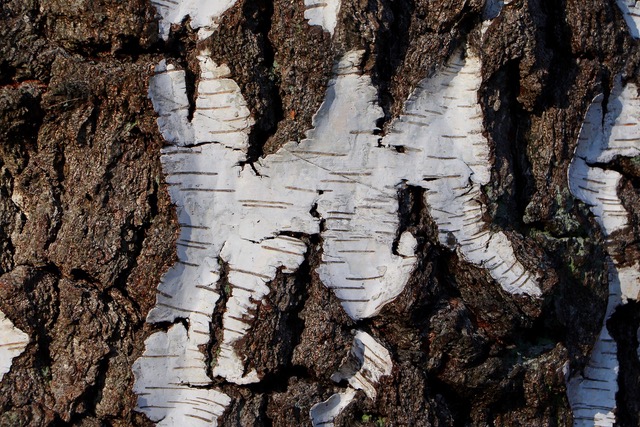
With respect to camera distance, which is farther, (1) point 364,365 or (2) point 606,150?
(2) point 606,150

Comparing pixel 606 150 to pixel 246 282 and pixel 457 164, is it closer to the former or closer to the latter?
pixel 457 164

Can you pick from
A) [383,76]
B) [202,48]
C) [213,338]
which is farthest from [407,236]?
[202,48]

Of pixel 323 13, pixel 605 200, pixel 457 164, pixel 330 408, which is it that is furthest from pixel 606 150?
pixel 330 408

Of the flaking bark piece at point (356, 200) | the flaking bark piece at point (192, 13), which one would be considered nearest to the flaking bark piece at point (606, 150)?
the flaking bark piece at point (356, 200)

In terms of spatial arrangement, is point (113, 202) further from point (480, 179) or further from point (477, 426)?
point (477, 426)

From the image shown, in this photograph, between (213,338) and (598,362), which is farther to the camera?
(598,362)

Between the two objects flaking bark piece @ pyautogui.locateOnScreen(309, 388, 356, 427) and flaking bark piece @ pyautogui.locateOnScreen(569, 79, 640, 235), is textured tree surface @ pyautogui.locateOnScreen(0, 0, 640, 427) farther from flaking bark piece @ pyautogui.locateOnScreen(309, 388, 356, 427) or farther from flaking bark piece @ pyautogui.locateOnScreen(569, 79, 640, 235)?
flaking bark piece @ pyautogui.locateOnScreen(569, 79, 640, 235)
